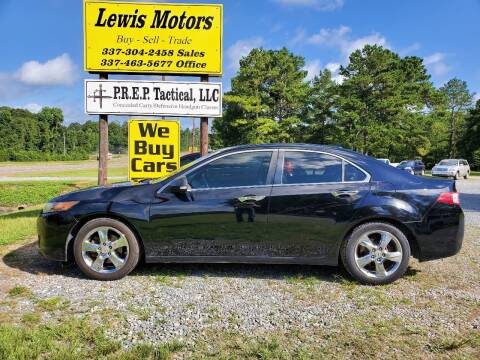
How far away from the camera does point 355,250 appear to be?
4316mm

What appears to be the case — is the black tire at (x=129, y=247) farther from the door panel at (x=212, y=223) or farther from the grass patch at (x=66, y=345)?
the grass patch at (x=66, y=345)

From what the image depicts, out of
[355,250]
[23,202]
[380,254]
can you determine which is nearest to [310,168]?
[355,250]

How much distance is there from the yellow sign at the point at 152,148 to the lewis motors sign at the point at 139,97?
0.92ft

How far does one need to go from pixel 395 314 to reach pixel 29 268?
4231 mm

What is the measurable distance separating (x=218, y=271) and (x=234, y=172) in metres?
1.24

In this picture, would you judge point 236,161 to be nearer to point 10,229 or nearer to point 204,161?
point 204,161

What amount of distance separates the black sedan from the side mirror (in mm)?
11

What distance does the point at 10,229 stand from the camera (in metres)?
7.23

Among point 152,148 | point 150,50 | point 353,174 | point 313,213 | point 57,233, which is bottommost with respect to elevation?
point 57,233

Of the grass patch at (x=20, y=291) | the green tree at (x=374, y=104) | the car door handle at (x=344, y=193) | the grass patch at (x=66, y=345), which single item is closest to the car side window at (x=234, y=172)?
the car door handle at (x=344, y=193)

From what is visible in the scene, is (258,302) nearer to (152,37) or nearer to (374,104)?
(152,37)

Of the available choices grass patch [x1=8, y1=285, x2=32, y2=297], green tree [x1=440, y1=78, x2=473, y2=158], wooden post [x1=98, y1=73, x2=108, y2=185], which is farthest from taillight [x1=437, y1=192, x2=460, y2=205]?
green tree [x1=440, y1=78, x2=473, y2=158]

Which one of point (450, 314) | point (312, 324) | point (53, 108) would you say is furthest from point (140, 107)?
point (53, 108)

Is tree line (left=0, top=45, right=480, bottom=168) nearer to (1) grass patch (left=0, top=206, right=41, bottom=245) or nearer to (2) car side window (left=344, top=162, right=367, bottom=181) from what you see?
(1) grass patch (left=0, top=206, right=41, bottom=245)
